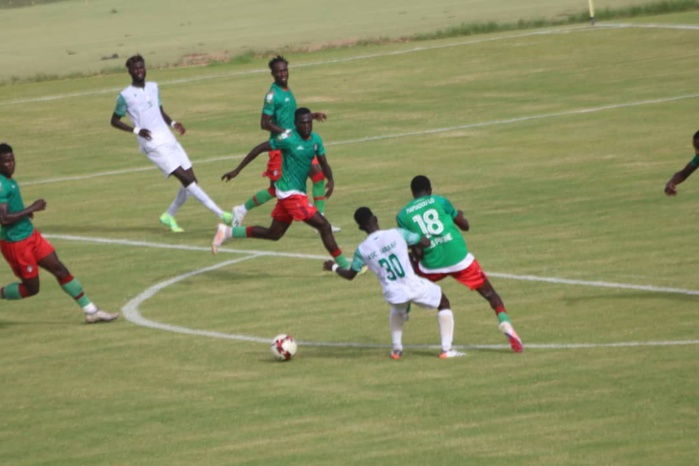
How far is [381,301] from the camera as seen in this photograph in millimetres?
20031

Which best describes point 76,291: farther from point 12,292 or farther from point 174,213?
point 174,213

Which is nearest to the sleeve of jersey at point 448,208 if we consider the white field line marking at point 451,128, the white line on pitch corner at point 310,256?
the white line on pitch corner at point 310,256

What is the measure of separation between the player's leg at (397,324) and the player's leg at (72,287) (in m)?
4.56

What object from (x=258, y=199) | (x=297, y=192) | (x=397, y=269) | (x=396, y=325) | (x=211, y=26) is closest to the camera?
(x=397, y=269)

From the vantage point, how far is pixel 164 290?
2173cm

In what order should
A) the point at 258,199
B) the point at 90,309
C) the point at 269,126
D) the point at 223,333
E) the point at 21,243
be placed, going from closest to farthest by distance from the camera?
the point at 223,333 < the point at 21,243 < the point at 90,309 < the point at 269,126 < the point at 258,199

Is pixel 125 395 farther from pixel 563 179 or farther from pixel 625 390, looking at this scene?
pixel 563 179

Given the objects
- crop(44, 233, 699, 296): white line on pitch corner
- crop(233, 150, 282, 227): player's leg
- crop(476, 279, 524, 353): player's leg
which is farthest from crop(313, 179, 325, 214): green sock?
crop(476, 279, 524, 353): player's leg

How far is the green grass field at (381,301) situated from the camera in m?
14.4

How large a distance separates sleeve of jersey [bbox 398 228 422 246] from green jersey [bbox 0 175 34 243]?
4.98 meters

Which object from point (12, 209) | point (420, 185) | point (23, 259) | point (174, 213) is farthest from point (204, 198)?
point (420, 185)

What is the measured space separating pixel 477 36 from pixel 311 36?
7272 mm

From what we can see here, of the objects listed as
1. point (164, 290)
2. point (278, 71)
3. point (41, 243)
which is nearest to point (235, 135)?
point (278, 71)

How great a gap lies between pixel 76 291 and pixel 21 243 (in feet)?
3.12
